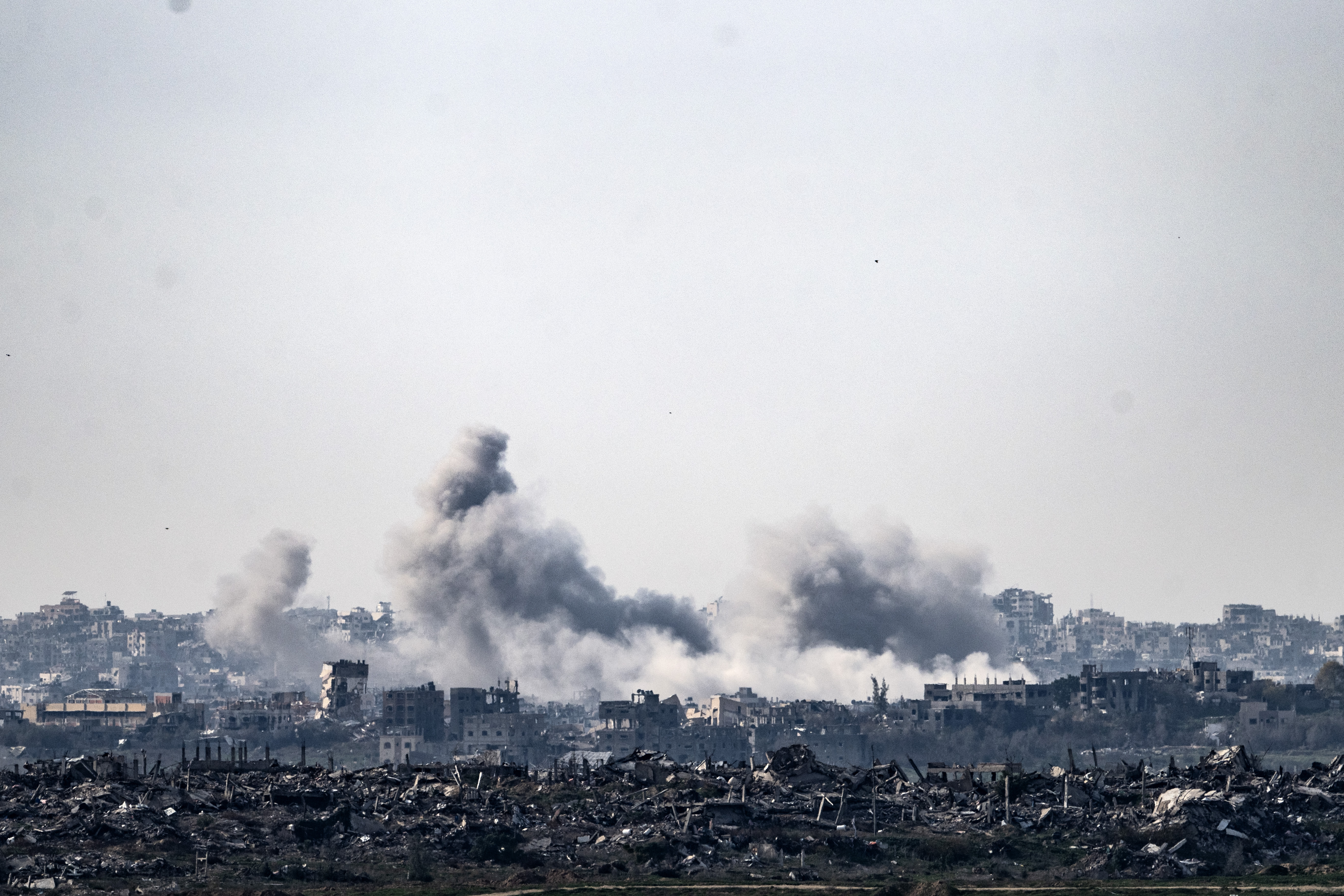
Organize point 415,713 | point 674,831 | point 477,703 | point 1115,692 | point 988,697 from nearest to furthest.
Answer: point 674,831 → point 415,713 → point 988,697 → point 1115,692 → point 477,703

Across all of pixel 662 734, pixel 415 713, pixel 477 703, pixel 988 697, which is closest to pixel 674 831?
pixel 662 734

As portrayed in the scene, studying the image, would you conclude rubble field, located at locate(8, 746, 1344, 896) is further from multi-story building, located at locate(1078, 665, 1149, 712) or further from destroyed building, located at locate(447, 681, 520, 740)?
destroyed building, located at locate(447, 681, 520, 740)

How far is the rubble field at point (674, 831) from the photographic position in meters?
59.3

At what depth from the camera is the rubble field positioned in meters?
59.3

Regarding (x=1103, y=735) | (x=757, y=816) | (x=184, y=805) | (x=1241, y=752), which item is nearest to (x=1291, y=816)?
(x=1241, y=752)

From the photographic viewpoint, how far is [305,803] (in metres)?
69.1

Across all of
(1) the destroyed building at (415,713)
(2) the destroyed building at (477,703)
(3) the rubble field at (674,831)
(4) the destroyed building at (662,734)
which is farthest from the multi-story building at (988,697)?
(3) the rubble field at (674,831)

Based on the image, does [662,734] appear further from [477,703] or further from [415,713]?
[415,713]

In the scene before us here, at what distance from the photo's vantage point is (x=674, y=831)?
214ft

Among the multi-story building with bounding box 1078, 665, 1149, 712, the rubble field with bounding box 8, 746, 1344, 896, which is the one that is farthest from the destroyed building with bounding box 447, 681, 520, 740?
the rubble field with bounding box 8, 746, 1344, 896

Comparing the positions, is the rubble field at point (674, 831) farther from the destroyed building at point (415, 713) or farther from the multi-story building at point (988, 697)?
the multi-story building at point (988, 697)

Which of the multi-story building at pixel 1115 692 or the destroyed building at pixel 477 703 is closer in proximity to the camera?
the multi-story building at pixel 1115 692

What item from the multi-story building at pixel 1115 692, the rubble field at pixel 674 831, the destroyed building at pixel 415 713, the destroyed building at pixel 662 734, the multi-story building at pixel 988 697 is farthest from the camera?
the multi-story building at pixel 1115 692

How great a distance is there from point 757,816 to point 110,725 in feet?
476
